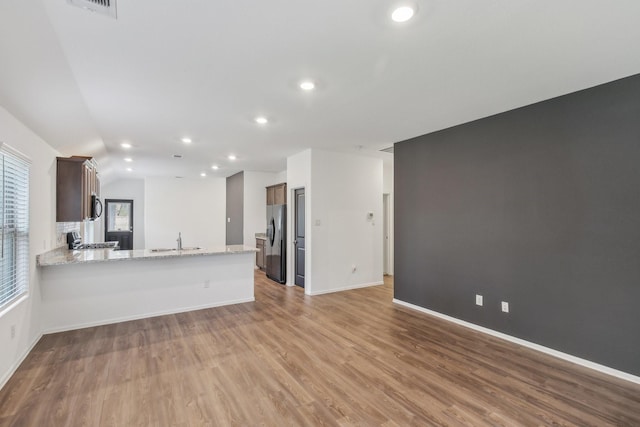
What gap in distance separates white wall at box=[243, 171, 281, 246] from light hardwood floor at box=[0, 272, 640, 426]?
4251mm

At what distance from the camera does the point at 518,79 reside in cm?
268

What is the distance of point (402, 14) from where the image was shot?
71.1 inches

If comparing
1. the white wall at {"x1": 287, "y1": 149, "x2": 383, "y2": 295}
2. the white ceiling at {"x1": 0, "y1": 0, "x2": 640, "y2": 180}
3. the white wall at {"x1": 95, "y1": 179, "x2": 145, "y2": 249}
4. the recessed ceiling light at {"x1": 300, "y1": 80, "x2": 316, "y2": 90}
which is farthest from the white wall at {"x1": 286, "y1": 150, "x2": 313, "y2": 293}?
the white wall at {"x1": 95, "y1": 179, "x2": 145, "y2": 249}

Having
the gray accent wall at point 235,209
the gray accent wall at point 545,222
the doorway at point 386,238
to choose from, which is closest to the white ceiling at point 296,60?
the gray accent wall at point 545,222

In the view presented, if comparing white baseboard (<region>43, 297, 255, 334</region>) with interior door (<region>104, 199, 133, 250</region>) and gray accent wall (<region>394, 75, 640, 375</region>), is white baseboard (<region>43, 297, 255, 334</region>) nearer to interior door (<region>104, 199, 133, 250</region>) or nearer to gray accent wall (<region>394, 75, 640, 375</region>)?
gray accent wall (<region>394, 75, 640, 375</region>)

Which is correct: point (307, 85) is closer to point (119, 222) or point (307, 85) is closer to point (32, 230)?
point (32, 230)

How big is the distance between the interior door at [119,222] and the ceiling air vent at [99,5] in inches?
357

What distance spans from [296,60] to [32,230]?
3.37 m

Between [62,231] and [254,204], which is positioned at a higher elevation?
[254,204]

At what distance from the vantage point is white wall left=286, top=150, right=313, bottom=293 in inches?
210

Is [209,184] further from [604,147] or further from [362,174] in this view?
[604,147]

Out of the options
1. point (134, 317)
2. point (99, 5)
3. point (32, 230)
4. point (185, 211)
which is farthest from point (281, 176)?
point (99, 5)

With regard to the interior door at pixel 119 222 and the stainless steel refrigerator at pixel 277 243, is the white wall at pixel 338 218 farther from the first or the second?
the interior door at pixel 119 222

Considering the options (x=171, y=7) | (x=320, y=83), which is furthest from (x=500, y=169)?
(x=171, y=7)
